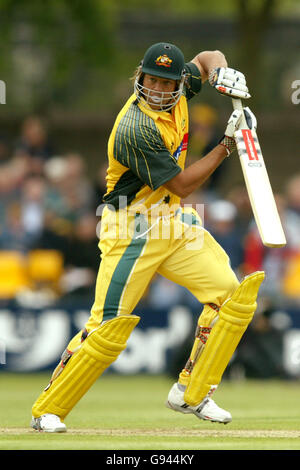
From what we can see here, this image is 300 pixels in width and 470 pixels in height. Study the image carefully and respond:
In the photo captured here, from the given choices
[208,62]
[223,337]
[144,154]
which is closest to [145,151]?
[144,154]

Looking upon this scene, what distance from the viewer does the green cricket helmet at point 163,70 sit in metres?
5.61

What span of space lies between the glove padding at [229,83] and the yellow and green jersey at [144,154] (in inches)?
10.5

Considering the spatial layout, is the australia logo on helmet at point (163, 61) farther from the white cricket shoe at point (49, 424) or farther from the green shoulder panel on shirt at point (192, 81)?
the white cricket shoe at point (49, 424)

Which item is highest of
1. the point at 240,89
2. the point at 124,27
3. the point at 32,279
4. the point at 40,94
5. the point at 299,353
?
the point at 124,27

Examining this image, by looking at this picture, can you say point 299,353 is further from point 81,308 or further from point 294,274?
point 81,308

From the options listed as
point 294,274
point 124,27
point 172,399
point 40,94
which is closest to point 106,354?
point 172,399

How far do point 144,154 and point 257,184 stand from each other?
26.8 inches

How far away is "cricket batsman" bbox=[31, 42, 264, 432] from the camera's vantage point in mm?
5625

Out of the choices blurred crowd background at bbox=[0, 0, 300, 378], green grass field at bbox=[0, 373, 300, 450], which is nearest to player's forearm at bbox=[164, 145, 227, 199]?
green grass field at bbox=[0, 373, 300, 450]

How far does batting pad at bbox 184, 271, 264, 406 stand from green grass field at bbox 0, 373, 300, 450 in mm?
249

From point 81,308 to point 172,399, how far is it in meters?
4.16

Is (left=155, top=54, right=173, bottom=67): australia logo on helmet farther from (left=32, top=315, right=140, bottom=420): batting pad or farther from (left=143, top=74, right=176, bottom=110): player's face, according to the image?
(left=32, top=315, right=140, bottom=420): batting pad

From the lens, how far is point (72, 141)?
46.6 ft

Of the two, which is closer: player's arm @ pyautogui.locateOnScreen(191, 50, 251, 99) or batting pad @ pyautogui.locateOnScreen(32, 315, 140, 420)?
batting pad @ pyautogui.locateOnScreen(32, 315, 140, 420)
